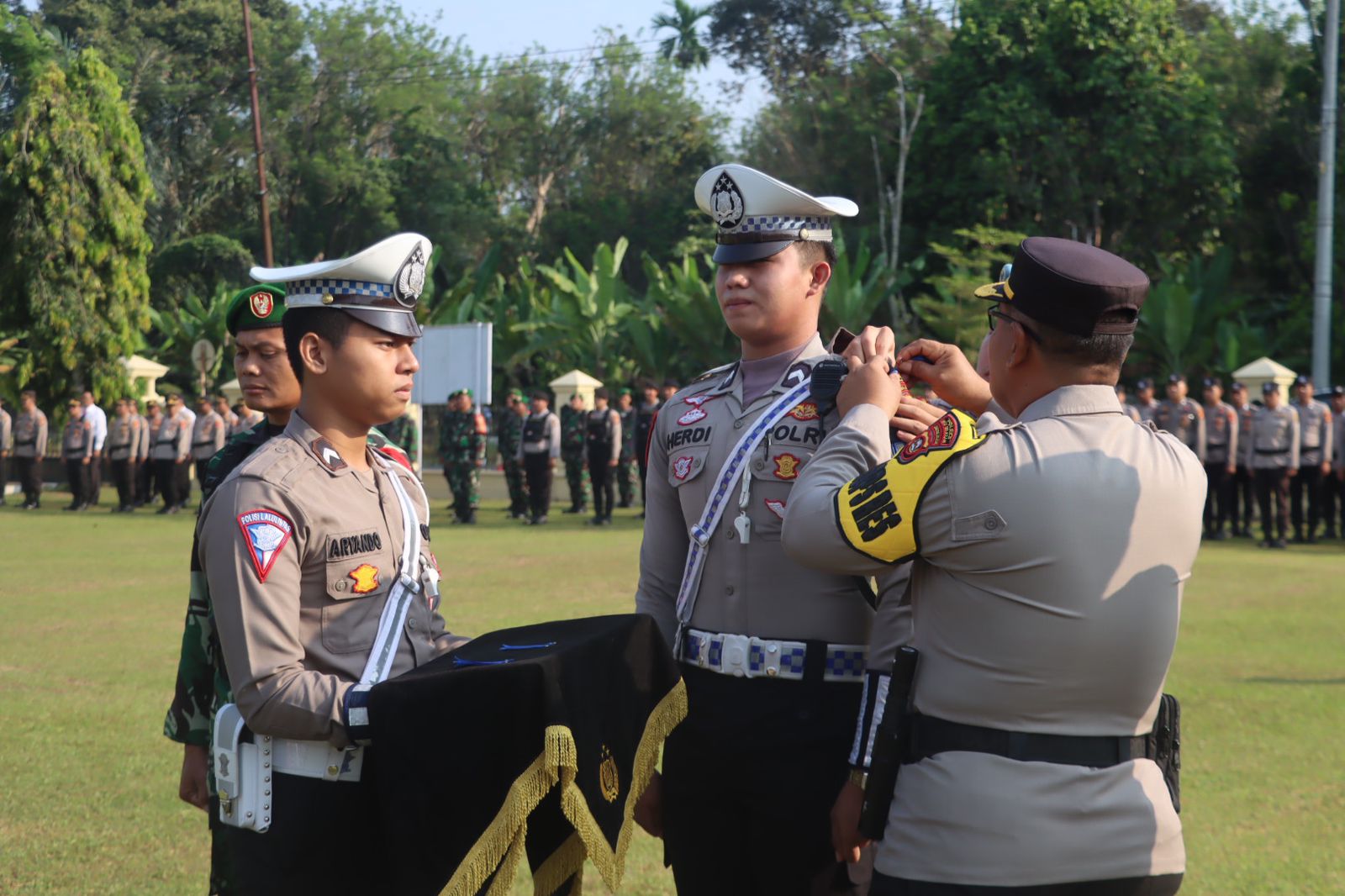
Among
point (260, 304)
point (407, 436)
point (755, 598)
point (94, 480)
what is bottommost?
point (94, 480)

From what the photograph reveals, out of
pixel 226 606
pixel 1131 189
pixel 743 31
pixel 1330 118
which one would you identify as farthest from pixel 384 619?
pixel 743 31

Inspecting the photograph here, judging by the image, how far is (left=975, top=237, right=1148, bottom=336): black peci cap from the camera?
224cm

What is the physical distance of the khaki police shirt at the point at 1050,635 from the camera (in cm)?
217

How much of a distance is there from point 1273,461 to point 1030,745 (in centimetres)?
1589

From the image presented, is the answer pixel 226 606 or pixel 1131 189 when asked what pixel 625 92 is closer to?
pixel 1131 189

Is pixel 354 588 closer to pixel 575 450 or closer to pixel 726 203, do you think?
pixel 726 203

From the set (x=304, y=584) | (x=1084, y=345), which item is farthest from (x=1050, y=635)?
(x=304, y=584)

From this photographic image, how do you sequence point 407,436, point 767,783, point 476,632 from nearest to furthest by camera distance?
point 767,783
point 476,632
point 407,436

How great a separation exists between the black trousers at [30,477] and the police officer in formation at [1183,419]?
57.1 ft

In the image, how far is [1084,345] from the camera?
2293 mm

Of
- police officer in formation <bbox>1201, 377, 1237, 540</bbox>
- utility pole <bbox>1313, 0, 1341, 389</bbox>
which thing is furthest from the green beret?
utility pole <bbox>1313, 0, 1341, 389</bbox>

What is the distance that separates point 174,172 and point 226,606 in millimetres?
44568

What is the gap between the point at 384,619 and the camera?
2.59 metres

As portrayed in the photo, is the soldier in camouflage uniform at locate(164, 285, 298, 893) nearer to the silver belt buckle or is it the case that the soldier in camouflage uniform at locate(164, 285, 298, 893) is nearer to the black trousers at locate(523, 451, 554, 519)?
the silver belt buckle
